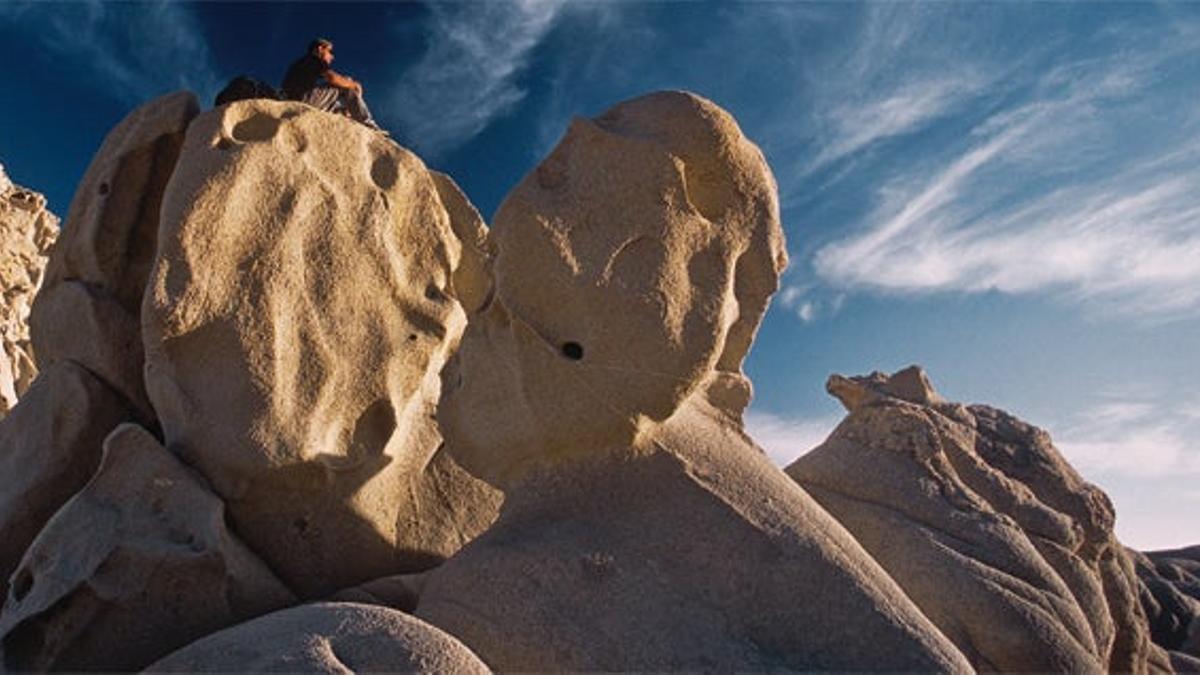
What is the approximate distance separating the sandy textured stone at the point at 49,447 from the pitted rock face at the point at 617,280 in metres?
1.20

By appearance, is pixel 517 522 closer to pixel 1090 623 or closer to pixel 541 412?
pixel 541 412

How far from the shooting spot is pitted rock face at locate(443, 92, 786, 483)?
290 centimetres

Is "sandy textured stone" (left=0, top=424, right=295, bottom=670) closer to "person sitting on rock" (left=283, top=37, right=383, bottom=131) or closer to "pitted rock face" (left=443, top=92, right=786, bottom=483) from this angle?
"pitted rock face" (left=443, top=92, right=786, bottom=483)

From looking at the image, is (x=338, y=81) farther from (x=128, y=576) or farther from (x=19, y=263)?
(x=19, y=263)

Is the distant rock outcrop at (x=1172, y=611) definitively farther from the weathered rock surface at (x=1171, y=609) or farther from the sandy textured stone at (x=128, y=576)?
the sandy textured stone at (x=128, y=576)

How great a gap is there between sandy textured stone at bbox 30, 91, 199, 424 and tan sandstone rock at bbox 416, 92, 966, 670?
1200mm

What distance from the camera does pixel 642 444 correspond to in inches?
116

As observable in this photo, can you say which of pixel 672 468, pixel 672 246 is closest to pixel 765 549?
pixel 672 468

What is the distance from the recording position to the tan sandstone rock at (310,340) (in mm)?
3164

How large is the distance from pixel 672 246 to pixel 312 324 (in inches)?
47.9

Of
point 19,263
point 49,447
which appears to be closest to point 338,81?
point 49,447

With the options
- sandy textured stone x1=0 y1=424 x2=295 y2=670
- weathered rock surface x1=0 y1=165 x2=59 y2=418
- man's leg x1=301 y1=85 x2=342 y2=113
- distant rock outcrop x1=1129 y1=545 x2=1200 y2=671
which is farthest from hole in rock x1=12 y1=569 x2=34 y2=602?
weathered rock surface x1=0 y1=165 x2=59 y2=418

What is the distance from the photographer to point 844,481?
4156 millimetres

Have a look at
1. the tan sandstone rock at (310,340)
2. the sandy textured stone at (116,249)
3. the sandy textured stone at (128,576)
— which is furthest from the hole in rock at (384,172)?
the sandy textured stone at (128,576)
